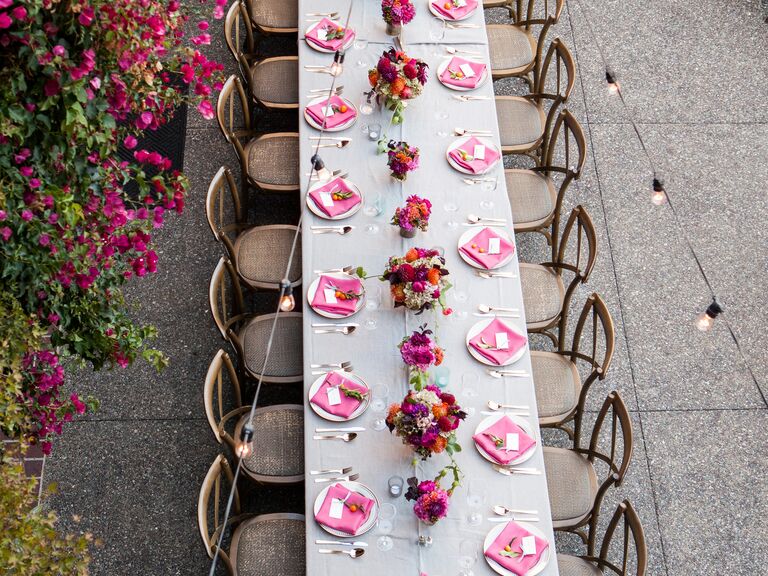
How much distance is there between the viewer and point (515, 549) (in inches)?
150

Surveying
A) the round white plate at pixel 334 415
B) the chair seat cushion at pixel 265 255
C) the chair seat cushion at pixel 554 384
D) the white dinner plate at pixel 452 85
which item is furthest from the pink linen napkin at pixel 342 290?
the white dinner plate at pixel 452 85

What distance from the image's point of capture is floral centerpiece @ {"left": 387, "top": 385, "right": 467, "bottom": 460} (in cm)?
382

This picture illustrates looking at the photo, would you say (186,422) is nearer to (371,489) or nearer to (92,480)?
(92,480)

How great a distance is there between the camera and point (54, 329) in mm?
3967

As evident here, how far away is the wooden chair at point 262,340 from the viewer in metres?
4.62

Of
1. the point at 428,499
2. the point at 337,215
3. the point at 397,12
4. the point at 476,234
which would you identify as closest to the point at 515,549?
the point at 428,499

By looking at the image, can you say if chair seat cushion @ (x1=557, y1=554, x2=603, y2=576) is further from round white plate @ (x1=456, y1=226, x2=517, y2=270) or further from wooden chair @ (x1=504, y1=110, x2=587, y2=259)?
wooden chair @ (x1=504, y1=110, x2=587, y2=259)

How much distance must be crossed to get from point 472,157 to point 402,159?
500 millimetres

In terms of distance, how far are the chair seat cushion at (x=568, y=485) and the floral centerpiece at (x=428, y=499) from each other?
29.2 inches

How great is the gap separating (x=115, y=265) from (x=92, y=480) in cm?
157

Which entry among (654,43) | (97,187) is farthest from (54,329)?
(654,43)

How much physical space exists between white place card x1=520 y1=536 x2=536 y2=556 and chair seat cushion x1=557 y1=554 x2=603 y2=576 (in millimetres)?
369

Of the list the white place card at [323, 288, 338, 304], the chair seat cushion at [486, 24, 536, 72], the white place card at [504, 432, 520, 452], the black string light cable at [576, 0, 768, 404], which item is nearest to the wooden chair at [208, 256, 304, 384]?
the white place card at [323, 288, 338, 304]

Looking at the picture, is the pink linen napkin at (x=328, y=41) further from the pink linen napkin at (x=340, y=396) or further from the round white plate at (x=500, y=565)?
the round white plate at (x=500, y=565)
